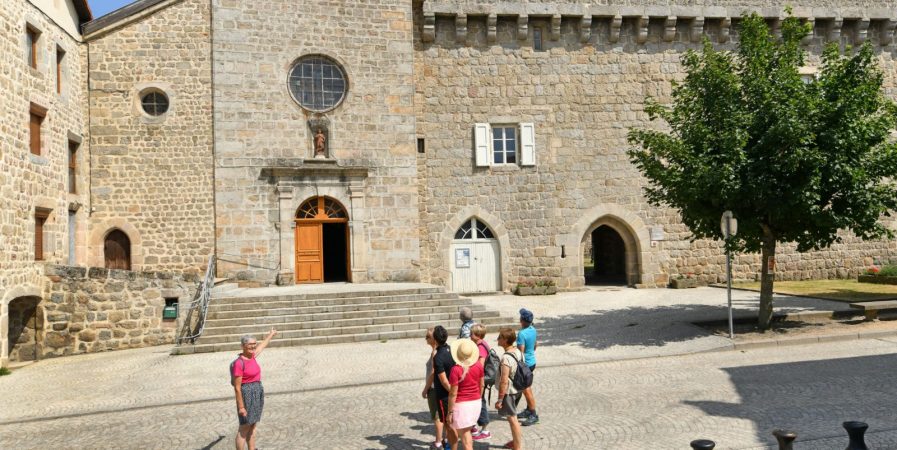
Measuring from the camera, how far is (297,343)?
39.1 feet

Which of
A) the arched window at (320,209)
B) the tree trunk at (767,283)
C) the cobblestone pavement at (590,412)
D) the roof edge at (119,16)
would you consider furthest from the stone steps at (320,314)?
the roof edge at (119,16)

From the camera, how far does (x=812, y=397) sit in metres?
7.21

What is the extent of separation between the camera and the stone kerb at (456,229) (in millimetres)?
18281

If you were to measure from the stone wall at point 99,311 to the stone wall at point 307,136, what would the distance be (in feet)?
11.4

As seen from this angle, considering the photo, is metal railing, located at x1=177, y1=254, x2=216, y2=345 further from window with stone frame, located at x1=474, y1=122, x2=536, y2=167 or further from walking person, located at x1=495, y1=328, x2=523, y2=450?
window with stone frame, located at x1=474, y1=122, x2=536, y2=167

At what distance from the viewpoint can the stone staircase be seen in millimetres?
12055

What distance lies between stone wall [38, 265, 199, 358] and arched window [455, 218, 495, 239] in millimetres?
8625

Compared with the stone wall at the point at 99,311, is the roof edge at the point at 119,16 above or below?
above

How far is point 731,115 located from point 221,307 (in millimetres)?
10748

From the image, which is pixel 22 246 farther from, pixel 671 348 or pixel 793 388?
pixel 793 388

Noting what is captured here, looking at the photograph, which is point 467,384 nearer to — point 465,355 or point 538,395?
point 465,355

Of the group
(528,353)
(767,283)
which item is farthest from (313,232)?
(528,353)

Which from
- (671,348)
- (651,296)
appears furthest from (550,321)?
(651,296)

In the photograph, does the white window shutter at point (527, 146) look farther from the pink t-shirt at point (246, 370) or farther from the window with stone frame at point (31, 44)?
the pink t-shirt at point (246, 370)
